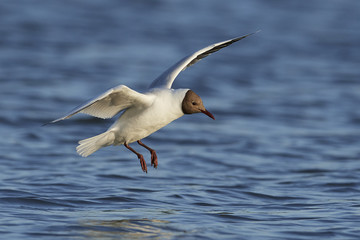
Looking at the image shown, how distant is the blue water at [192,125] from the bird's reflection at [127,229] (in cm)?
2

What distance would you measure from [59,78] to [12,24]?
546cm

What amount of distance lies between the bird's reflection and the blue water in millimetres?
19

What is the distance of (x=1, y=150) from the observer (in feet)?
34.2

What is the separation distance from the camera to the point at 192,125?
42.5ft

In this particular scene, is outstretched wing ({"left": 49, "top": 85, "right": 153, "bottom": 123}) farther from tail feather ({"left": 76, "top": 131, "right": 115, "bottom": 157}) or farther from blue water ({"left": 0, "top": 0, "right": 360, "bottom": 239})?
blue water ({"left": 0, "top": 0, "right": 360, "bottom": 239})

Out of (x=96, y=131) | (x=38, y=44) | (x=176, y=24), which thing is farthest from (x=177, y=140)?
(x=176, y=24)

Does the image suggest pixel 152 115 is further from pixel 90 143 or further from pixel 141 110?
pixel 90 143

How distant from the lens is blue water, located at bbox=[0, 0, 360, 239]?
7.34m

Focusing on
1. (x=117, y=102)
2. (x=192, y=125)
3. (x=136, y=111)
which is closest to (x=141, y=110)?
(x=136, y=111)

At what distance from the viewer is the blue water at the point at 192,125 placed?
24.1 ft

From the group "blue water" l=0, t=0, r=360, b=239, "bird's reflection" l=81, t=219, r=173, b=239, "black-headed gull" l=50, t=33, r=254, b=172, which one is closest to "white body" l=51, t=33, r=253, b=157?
"black-headed gull" l=50, t=33, r=254, b=172

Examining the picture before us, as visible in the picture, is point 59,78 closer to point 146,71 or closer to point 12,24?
point 146,71

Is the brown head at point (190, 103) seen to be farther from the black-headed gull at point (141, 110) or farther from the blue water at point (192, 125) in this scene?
the blue water at point (192, 125)

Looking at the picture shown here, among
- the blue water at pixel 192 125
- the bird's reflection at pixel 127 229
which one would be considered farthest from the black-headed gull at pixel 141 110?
the bird's reflection at pixel 127 229
